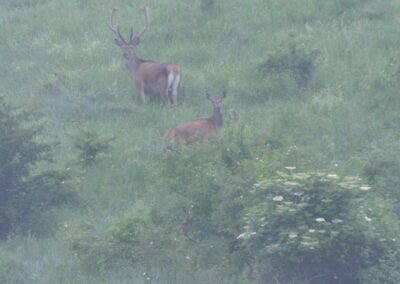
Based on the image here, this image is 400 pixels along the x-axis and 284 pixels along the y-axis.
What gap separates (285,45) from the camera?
19.4m

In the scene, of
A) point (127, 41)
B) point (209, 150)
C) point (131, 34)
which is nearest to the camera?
point (209, 150)

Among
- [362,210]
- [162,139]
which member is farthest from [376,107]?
[362,210]

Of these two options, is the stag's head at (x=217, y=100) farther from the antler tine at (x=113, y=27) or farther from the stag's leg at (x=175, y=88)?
the antler tine at (x=113, y=27)

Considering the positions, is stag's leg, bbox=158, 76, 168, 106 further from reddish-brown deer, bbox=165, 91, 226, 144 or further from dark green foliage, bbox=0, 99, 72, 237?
dark green foliage, bbox=0, 99, 72, 237

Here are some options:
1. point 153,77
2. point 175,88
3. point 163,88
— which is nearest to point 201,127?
point 175,88

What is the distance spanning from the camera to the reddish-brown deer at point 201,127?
16453 millimetres

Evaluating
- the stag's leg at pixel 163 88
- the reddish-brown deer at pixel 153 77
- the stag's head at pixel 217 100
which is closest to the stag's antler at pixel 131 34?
the reddish-brown deer at pixel 153 77

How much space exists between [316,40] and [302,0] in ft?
8.41

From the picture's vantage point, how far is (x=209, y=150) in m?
13.1

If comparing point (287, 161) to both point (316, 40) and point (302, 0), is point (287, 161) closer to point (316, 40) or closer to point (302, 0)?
Answer: point (316, 40)

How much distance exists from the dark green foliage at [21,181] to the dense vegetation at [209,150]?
0.8 inches

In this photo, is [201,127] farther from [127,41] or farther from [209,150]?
[127,41]

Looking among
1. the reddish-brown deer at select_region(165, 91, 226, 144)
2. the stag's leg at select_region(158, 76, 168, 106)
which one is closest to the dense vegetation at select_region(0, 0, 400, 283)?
the stag's leg at select_region(158, 76, 168, 106)

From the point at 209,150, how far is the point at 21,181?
9.59ft
